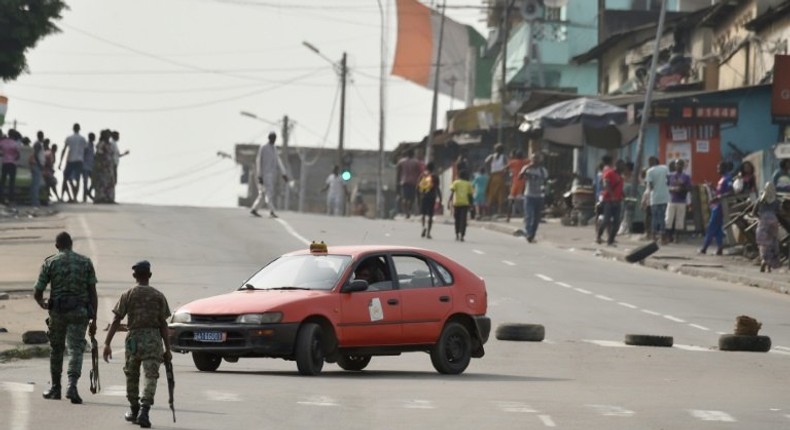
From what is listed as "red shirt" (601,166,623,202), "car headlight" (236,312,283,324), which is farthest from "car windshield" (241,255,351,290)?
"red shirt" (601,166,623,202)

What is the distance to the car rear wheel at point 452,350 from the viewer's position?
19500 mm

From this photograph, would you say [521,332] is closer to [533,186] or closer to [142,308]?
[142,308]

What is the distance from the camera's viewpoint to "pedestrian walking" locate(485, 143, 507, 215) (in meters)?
58.5

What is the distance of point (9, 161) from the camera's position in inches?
1874

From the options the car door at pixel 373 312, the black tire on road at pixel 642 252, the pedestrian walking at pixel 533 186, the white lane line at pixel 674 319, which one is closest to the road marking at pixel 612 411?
the car door at pixel 373 312

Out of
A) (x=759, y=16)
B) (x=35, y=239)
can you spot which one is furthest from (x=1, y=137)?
(x=759, y=16)

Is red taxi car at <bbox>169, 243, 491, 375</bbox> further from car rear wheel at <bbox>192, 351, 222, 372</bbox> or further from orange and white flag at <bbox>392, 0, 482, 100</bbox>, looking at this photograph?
orange and white flag at <bbox>392, 0, 482, 100</bbox>

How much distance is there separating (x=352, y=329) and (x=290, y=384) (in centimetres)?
155

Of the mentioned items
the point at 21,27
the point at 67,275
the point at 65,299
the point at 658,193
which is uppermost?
the point at 21,27

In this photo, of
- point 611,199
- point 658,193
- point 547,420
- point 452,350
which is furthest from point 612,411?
point 611,199

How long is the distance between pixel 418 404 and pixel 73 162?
1476 inches

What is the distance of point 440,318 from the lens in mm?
19594

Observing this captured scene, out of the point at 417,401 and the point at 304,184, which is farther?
the point at 304,184

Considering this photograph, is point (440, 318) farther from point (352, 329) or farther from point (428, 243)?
point (428, 243)
